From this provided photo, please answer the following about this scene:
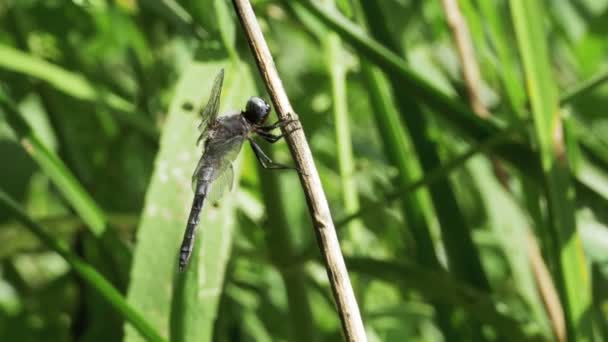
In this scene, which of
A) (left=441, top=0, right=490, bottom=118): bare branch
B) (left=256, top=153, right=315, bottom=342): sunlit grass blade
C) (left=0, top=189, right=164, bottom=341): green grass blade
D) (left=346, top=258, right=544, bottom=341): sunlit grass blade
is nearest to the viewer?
(left=0, top=189, right=164, bottom=341): green grass blade

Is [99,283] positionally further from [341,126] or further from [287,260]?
[341,126]

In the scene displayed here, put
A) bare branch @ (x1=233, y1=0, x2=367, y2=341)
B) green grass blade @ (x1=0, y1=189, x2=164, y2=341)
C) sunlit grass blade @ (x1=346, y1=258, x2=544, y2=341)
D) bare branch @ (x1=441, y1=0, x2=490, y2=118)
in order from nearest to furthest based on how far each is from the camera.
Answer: bare branch @ (x1=233, y1=0, x2=367, y2=341) < green grass blade @ (x1=0, y1=189, x2=164, y2=341) < sunlit grass blade @ (x1=346, y1=258, x2=544, y2=341) < bare branch @ (x1=441, y1=0, x2=490, y2=118)

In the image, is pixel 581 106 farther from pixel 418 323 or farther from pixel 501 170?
pixel 418 323

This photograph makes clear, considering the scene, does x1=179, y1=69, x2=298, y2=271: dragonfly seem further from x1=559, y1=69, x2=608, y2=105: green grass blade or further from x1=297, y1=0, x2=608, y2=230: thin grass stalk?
x1=559, y1=69, x2=608, y2=105: green grass blade

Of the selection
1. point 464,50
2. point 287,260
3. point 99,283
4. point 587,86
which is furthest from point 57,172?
point 464,50

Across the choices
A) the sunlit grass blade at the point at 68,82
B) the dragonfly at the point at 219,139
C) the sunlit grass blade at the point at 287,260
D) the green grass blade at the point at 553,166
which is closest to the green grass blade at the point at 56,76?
the sunlit grass blade at the point at 68,82

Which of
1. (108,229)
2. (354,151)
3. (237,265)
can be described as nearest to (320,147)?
(354,151)

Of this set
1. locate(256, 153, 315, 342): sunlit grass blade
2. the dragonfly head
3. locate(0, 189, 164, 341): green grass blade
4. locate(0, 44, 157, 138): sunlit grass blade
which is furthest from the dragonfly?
locate(0, 44, 157, 138): sunlit grass blade
